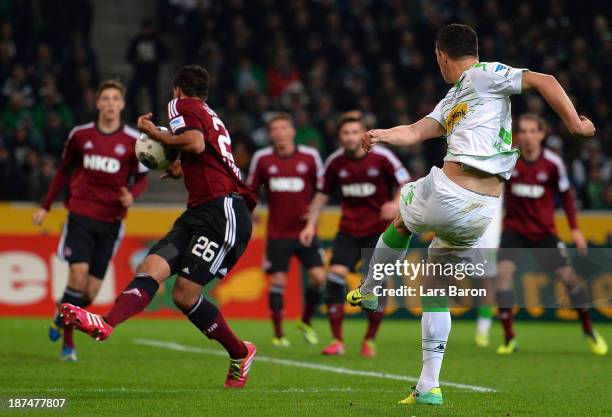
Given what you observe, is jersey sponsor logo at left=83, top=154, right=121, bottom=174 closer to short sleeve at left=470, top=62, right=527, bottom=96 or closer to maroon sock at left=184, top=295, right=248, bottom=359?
maroon sock at left=184, top=295, right=248, bottom=359

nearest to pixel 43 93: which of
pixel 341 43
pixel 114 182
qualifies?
pixel 341 43

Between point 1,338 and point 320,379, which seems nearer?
point 320,379

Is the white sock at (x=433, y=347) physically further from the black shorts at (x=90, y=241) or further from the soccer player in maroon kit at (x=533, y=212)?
the soccer player in maroon kit at (x=533, y=212)

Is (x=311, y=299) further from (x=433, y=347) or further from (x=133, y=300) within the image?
(x=433, y=347)

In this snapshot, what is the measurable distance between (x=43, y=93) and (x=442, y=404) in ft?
43.1

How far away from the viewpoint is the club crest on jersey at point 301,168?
12.9 metres

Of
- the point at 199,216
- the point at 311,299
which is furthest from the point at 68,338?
the point at 311,299

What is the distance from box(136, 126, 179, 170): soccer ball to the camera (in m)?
7.88

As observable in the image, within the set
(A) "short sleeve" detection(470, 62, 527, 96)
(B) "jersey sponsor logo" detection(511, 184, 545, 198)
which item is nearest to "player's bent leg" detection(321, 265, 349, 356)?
(B) "jersey sponsor logo" detection(511, 184, 545, 198)

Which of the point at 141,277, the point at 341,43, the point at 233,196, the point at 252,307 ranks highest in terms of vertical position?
the point at 341,43

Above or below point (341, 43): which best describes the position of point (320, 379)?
below

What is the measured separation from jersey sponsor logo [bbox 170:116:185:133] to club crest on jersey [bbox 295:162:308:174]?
5183mm

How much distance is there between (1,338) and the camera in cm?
1255

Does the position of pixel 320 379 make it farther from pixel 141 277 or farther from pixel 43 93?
pixel 43 93
